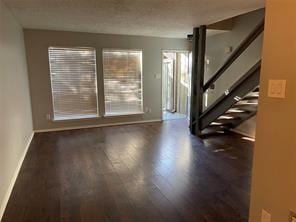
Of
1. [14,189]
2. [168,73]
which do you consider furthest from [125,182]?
[168,73]

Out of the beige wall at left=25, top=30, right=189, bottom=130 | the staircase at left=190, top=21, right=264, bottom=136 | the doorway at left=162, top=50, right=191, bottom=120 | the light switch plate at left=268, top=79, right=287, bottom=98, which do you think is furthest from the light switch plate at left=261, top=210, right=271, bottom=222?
the doorway at left=162, top=50, right=191, bottom=120

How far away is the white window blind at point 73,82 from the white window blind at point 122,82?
0.35 meters

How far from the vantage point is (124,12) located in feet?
11.6

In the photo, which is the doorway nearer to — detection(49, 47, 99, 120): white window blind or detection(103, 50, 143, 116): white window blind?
detection(103, 50, 143, 116): white window blind

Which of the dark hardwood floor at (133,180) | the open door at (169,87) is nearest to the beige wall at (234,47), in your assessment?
the dark hardwood floor at (133,180)

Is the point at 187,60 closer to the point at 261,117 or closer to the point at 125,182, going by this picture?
the point at 125,182

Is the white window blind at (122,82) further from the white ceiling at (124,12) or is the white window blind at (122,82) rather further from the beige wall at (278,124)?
the beige wall at (278,124)

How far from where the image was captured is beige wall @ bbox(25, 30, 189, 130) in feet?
16.7

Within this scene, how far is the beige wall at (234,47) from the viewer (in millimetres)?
4559

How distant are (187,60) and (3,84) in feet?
18.2

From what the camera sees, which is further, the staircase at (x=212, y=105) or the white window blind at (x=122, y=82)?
the white window blind at (x=122, y=82)

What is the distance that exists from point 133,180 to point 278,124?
196 cm

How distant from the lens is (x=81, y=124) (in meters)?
5.76

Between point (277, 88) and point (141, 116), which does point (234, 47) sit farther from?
point (277, 88)
